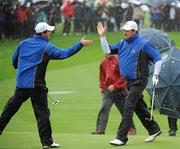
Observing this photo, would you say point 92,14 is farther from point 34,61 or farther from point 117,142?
point 117,142

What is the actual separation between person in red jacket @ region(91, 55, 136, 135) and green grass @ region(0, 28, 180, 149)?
0.38 metres

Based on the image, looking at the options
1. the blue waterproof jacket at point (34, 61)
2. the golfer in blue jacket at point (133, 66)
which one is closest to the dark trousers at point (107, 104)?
the golfer in blue jacket at point (133, 66)

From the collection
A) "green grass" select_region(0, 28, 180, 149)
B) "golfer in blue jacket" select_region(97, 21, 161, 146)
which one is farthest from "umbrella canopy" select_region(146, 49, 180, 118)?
"golfer in blue jacket" select_region(97, 21, 161, 146)

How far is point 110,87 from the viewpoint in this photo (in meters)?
17.0

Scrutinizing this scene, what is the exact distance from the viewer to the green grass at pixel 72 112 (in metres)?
14.3

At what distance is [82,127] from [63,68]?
11.6 meters

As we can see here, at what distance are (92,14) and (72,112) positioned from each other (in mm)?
21321

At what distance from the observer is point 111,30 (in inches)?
1679

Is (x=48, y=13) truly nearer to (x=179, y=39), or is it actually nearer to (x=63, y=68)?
(x=179, y=39)

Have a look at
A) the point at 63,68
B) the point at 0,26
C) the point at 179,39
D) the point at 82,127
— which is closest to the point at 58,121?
the point at 82,127

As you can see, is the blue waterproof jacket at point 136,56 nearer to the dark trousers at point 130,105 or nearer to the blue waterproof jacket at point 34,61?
the dark trousers at point 130,105

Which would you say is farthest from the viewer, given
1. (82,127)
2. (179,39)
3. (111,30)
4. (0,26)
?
(111,30)

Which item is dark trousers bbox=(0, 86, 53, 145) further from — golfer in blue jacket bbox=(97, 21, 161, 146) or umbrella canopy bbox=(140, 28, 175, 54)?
umbrella canopy bbox=(140, 28, 175, 54)

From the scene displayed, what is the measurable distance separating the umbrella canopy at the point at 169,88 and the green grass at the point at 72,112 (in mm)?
596
